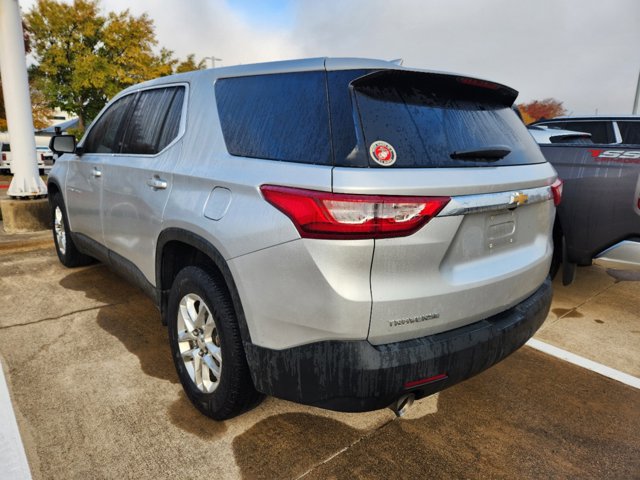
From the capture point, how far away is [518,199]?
6.66 ft

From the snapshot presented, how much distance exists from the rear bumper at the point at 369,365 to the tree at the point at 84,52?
27.4 metres

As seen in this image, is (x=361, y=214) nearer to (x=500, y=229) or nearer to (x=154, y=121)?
(x=500, y=229)

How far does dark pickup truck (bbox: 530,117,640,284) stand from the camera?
12.1 ft

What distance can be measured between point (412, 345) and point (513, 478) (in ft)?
3.11

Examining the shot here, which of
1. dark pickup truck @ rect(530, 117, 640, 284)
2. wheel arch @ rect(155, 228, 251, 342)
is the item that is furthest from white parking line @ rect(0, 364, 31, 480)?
dark pickup truck @ rect(530, 117, 640, 284)

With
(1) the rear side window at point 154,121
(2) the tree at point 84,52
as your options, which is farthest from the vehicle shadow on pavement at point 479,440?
(2) the tree at point 84,52

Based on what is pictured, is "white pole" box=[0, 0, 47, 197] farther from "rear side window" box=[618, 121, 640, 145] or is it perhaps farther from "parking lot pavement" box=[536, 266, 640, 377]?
"rear side window" box=[618, 121, 640, 145]

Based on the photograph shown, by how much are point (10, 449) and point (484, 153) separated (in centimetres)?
261

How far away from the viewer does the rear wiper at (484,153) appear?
1922 millimetres

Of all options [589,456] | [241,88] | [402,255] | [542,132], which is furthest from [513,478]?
[542,132]

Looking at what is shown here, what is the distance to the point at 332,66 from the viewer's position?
1.89 m

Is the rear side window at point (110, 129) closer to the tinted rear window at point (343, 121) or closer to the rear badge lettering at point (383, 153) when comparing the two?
the tinted rear window at point (343, 121)

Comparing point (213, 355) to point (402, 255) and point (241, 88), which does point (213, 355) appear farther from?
point (241, 88)

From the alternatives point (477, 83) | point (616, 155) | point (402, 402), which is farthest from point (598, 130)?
point (402, 402)
